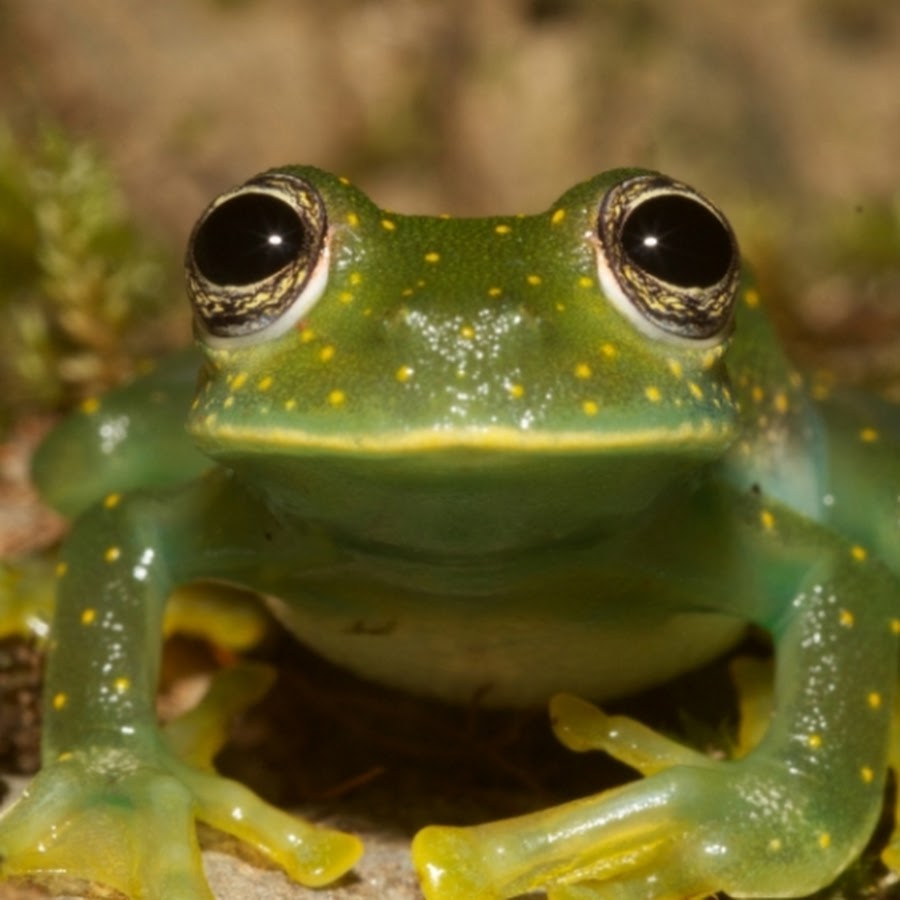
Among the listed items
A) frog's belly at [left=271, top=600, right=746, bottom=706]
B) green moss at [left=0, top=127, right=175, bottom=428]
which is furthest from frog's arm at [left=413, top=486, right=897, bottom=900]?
green moss at [left=0, top=127, right=175, bottom=428]

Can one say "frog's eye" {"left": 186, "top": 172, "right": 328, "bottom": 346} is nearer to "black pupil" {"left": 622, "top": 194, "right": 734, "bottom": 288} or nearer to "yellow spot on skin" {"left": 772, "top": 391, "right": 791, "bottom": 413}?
"black pupil" {"left": 622, "top": 194, "right": 734, "bottom": 288}

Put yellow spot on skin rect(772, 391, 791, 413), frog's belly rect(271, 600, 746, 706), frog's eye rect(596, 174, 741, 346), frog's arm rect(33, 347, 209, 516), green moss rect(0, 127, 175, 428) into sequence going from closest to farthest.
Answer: frog's eye rect(596, 174, 741, 346) < frog's belly rect(271, 600, 746, 706) < yellow spot on skin rect(772, 391, 791, 413) < frog's arm rect(33, 347, 209, 516) < green moss rect(0, 127, 175, 428)

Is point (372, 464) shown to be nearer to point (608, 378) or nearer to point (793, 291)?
point (608, 378)

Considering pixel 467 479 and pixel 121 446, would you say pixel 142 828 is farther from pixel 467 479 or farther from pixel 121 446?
pixel 121 446

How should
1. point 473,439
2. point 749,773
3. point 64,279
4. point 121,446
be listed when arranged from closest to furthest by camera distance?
point 473,439, point 749,773, point 121,446, point 64,279

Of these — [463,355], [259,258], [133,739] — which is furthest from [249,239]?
[133,739]

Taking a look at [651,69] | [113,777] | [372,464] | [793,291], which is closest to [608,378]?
[372,464]

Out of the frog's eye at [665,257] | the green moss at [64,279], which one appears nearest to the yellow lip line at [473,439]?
the frog's eye at [665,257]

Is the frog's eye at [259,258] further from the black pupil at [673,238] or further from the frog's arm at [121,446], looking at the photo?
the frog's arm at [121,446]
